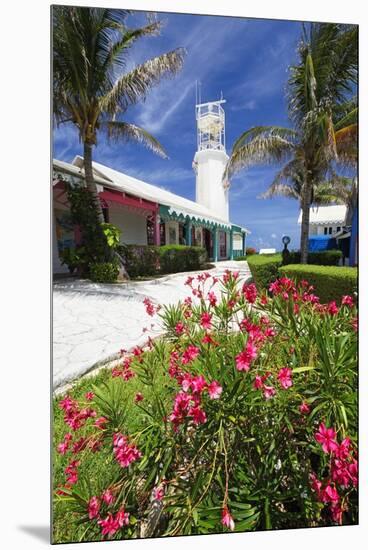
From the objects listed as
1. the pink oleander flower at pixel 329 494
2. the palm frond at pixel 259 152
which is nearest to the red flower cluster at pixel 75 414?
the pink oleander flower at pixel 329 494

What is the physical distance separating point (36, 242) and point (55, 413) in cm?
107

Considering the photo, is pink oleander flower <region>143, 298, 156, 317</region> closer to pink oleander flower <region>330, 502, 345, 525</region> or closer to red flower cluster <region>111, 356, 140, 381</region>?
red flower cluster <region>111, 356, 140, 381</region>

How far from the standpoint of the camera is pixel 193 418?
5.39ft

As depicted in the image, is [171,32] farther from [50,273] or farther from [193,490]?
[193,490]

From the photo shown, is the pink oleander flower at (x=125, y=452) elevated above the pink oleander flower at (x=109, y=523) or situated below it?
above

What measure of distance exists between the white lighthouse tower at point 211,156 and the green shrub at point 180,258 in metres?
0.33

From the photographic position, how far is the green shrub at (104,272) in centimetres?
222

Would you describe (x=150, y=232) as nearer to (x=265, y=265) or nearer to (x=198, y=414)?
(x=265, y=265)

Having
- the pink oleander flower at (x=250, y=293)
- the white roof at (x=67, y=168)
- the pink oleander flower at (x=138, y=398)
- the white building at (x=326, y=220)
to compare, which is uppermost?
the white roof at (x=67, y=168)

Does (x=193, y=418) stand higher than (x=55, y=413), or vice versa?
(x=193, y=418)

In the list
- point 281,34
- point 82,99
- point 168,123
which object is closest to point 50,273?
point 82,99

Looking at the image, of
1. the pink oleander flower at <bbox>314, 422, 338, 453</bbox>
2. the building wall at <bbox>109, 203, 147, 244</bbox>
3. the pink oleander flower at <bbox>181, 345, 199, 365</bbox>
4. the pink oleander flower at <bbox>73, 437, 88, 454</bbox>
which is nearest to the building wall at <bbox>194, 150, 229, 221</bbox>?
the building wall at <bbox>109, 203, 147, 244</bbox>

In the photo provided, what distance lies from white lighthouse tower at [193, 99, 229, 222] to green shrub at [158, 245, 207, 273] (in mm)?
326

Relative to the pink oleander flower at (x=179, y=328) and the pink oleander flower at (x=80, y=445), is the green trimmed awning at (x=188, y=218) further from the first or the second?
the pink oleander flower at (x=80, y=445)
